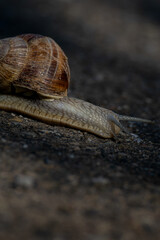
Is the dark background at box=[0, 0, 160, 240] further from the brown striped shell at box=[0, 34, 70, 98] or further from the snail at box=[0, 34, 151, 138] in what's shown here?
the brown striped shell at box=[0, 34, 70, 98]

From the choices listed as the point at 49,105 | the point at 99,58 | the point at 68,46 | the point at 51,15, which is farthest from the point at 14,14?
the point at 49,105

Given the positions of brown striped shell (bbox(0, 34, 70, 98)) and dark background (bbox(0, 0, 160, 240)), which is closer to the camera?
dark background (bbox(0, 0, 160, 240))

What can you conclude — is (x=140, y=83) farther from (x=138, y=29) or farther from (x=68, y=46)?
(x=138, y=29)

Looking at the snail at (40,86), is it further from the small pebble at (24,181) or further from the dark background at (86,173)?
the small pebble at (24,181)

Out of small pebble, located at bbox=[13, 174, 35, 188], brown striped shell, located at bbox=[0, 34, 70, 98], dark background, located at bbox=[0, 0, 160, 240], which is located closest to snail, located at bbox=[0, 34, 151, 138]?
brown striped shell, located at bbox=[0, 34, 70, 98]

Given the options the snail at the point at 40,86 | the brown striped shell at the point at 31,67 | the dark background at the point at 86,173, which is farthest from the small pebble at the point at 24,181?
the brown striped shell at the point at 31,67

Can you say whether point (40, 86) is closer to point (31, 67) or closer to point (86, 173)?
point (31, 67)

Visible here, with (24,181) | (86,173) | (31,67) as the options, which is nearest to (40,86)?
(31,67)
